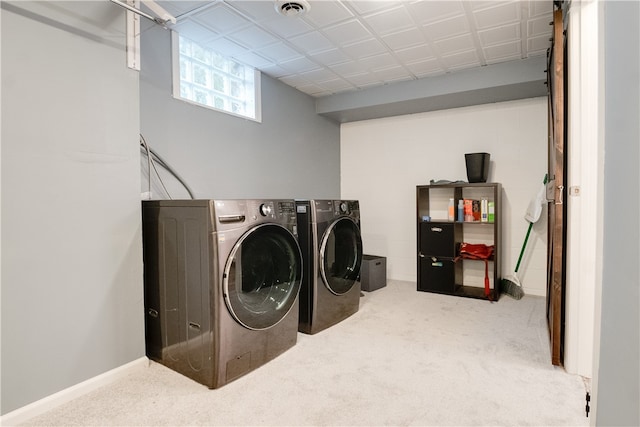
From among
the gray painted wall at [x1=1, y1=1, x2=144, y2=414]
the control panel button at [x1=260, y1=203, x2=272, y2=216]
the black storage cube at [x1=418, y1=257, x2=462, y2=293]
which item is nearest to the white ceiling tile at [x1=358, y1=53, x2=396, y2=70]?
the control panel button at [x1=260, y1=203, x2=272, y2=216]

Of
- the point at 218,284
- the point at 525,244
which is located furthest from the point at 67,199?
the point at 525,244

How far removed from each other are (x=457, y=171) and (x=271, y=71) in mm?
2359

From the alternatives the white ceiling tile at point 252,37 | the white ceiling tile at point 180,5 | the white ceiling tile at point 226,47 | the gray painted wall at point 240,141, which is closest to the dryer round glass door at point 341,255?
the gray painted wall at point 240,141

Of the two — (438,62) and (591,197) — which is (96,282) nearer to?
(591,197)

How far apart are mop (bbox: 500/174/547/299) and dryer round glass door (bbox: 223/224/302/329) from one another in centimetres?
251

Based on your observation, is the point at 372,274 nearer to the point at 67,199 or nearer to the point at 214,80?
the point at 214,80

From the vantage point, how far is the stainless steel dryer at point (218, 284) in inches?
67.9

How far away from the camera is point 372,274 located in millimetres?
3736

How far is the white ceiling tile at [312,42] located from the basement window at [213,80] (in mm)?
663

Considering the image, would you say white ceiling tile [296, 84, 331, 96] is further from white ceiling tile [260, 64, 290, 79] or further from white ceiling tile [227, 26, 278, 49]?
white ceiling tile [227, 26, 278, 49]

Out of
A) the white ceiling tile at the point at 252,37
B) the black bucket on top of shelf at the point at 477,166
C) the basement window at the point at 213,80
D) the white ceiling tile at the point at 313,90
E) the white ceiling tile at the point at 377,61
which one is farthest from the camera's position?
the white ceiling tile at the point at 313,90

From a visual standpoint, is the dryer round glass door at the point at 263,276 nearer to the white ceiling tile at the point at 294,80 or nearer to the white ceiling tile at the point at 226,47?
the white ceiling tile at the point at 226,47

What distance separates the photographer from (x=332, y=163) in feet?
14.7

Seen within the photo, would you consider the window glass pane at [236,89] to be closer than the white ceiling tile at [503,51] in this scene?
No
